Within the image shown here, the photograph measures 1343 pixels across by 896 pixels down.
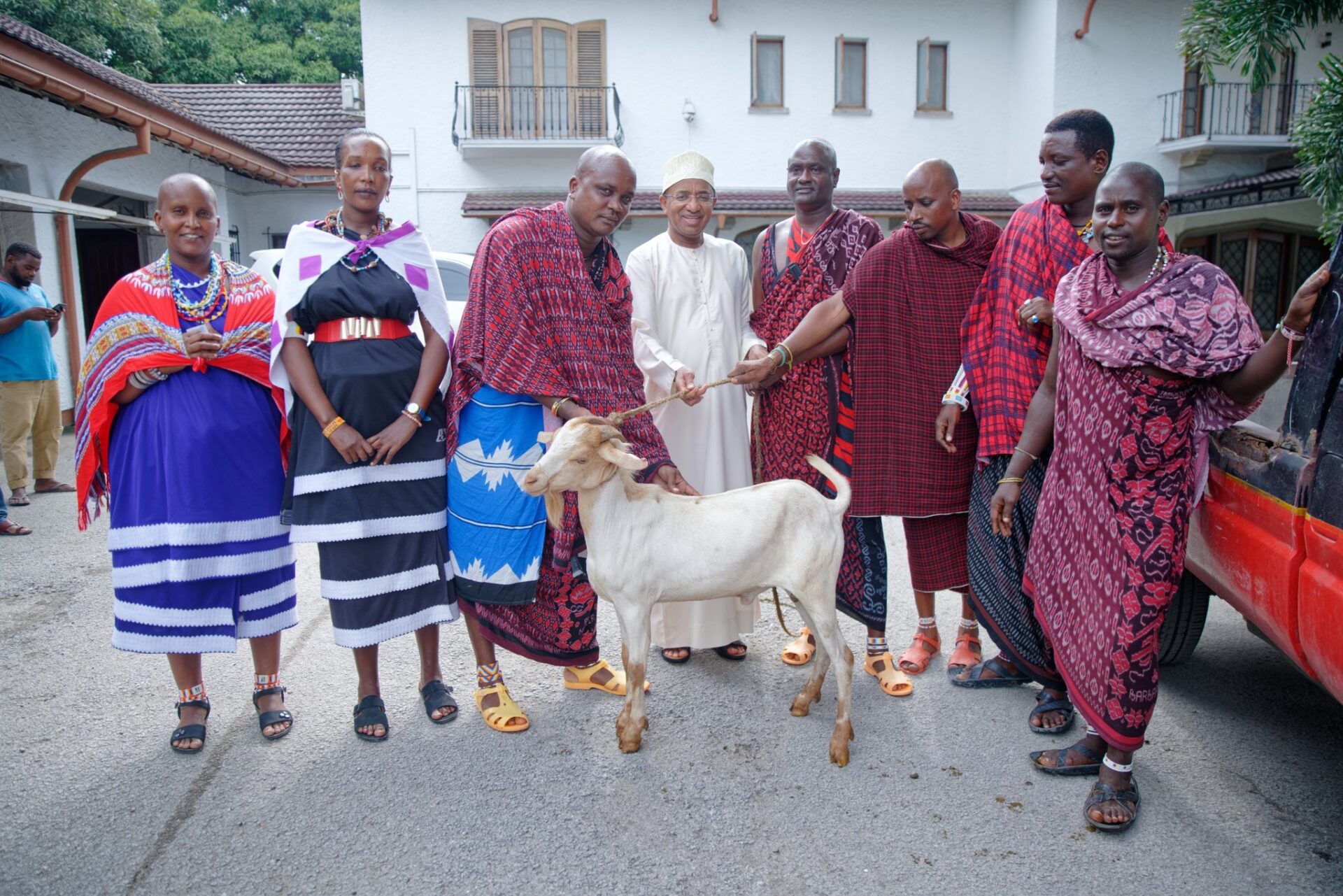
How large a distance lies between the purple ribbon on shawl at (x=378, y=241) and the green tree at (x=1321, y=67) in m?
6.59

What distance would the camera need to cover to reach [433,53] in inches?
637

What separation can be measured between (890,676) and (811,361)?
1347mm

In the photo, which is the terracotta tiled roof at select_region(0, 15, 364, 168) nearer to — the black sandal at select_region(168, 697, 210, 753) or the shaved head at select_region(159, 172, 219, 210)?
the shaved head at select_region(159, 172, 219, 210)

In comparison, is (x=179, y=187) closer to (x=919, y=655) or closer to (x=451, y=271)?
(x=919, y=655)

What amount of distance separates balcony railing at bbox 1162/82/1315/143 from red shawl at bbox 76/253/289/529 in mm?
17240

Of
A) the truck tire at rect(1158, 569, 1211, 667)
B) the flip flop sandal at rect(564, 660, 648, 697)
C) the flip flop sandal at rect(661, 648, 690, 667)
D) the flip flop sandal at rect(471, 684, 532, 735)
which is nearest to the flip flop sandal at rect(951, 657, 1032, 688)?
the truck tire at rect(1158, 569, 1211, 667)

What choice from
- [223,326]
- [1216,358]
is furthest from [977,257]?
[223,326]

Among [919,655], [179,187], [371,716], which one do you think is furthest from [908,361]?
[179,187]

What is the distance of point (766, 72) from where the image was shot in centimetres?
1680

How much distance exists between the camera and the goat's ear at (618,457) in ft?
9.48

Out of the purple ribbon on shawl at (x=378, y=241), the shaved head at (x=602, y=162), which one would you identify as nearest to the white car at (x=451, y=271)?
the purple ribbon on shawl at (x=378, y=241)

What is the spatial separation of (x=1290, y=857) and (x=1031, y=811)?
69cm

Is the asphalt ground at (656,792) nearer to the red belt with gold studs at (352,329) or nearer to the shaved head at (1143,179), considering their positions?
the red belt with gold studs at (352,329)

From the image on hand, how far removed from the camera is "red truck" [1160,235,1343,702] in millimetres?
2344
